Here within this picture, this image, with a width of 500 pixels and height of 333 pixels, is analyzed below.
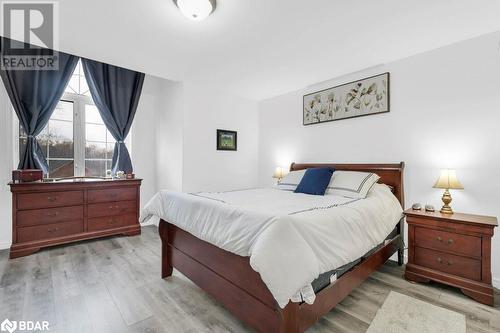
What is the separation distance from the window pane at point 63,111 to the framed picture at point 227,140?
2.27 m

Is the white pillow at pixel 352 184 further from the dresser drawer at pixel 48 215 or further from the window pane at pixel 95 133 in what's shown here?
the window pane at pixel 95 133

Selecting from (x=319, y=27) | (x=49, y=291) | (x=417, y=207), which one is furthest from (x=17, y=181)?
(x=417, y=207)

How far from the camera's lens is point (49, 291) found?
203cm

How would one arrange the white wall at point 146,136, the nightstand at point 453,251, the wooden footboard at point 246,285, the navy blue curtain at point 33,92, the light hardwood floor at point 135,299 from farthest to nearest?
the white wall at point 146,136, the navy blue curtain at point 33,92, the nightstand at point 453,251, the light hardwood floor at point 135,299, the wooden footboard at point 246,285

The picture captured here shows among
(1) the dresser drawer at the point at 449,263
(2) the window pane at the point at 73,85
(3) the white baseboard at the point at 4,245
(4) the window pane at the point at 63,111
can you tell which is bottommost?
(3) the white baseboard at the point at 4,245

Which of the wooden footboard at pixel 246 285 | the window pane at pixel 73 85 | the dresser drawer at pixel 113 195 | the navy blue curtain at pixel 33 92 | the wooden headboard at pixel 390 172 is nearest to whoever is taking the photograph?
the wooden footboard at pixel 246 285

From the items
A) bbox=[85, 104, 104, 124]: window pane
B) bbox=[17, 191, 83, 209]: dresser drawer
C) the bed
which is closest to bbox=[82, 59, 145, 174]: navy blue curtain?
bbox=[85, 104, 104, 124]: window pane

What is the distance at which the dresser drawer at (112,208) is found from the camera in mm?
3324

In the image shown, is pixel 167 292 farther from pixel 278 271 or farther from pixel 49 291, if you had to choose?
pixel 278 271

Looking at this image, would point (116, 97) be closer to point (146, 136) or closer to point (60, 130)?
point (146, 136)

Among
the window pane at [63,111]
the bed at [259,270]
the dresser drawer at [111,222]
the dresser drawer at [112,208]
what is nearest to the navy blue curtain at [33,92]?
the window pane at [63,111]

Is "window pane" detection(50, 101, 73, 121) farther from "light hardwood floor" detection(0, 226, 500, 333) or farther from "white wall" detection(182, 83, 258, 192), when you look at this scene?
"light hardwood floor" detection(0, 226, 500, 333)

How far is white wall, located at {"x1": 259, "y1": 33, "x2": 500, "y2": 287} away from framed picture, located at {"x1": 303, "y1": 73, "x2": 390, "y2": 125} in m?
0.09

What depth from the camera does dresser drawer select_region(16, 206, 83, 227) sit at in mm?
2828
